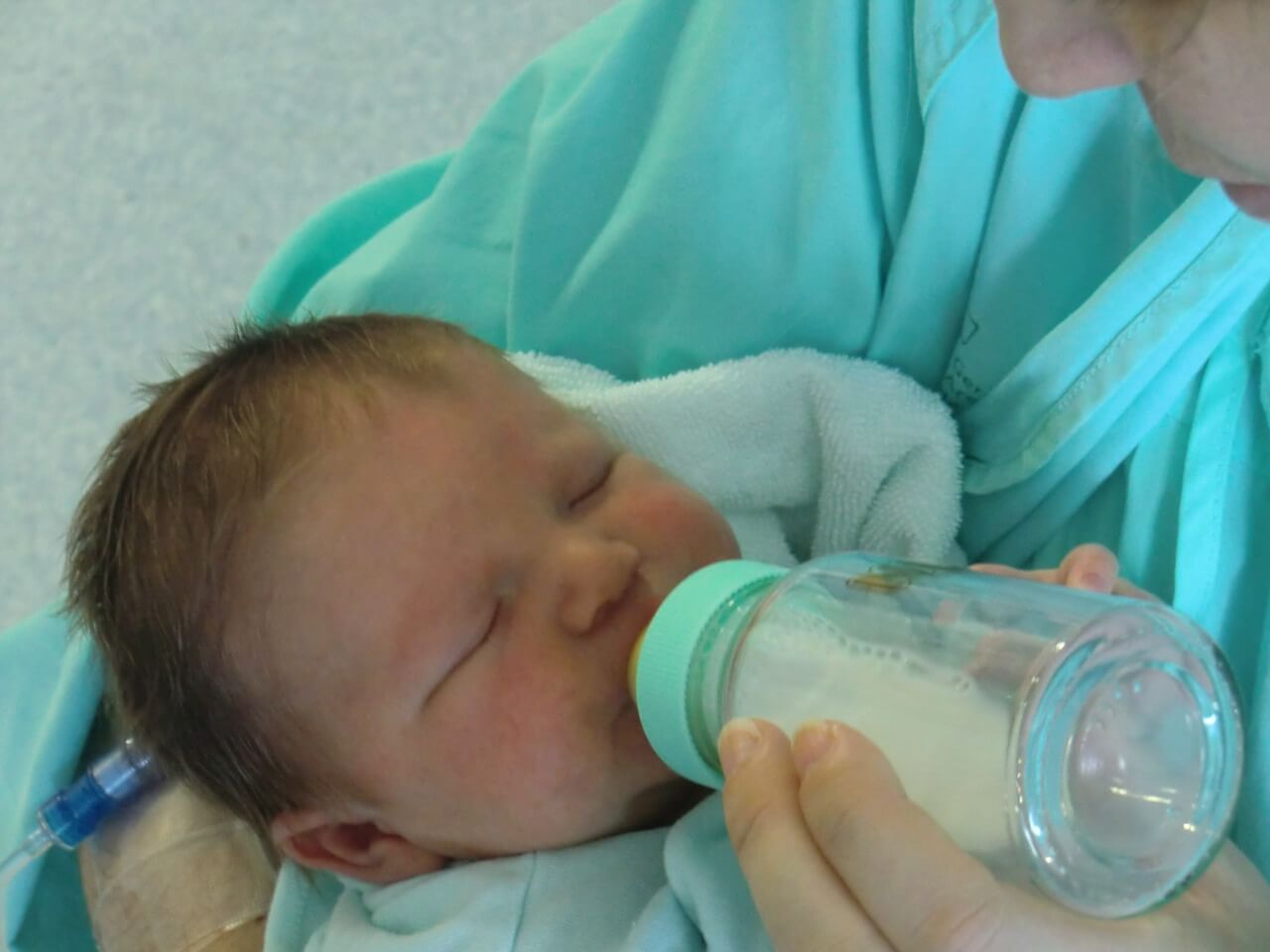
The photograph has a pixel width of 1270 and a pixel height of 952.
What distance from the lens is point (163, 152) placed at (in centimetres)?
147

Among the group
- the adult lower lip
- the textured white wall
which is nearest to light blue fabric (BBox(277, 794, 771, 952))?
the adult lower lip

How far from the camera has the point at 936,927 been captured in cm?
43

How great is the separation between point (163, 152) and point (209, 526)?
93 cm

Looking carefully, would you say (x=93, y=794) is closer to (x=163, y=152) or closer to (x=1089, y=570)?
(x=1089, y=570)

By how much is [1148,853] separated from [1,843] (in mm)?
836

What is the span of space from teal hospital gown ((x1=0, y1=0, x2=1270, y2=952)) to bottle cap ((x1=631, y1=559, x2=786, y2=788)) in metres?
0.17

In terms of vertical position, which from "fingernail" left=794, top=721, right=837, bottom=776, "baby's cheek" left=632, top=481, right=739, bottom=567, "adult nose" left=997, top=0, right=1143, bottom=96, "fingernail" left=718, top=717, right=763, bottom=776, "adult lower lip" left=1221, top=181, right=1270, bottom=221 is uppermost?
"adult nose" left=997, top=0, right=1143, bottom=96

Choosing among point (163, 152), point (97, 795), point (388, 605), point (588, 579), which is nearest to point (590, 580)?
point (588, 579)

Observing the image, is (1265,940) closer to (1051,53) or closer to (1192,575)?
(1192,575)

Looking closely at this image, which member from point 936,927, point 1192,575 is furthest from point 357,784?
point 1192,575

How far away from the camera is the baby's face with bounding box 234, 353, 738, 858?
0.66m

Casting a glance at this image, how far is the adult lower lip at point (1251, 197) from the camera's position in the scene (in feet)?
1.55

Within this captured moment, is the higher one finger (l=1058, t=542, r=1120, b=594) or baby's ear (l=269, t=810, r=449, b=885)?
finger (l=1058, t=542, r=1120, b=594)

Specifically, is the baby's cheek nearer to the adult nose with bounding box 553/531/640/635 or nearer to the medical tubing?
the adult nose with bounding box 553/531/640/635
